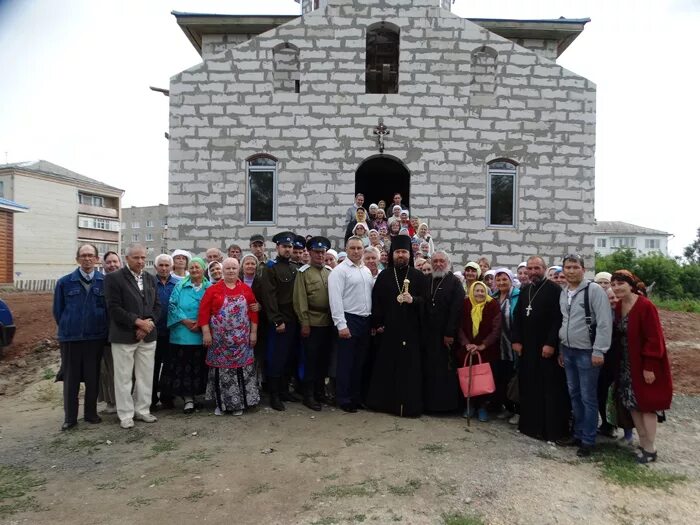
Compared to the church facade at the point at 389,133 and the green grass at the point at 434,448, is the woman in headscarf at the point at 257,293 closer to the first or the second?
the green grass at the point at 434,448

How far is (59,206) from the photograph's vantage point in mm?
42250

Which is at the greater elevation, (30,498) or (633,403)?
(633,403)

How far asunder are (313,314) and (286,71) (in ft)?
22.8

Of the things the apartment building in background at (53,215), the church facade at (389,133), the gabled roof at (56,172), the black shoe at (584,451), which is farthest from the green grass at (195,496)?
the gabled roof at (56,172)

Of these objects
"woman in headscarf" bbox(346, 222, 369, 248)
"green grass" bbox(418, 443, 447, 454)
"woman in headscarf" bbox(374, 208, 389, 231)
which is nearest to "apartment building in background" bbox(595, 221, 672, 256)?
"woman in headscarf" bbox(374, 208, 389, 231)

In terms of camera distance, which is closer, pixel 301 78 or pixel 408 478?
pixel 408 478

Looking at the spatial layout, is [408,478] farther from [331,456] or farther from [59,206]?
[59,206]

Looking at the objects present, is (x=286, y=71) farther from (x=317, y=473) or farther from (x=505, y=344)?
(x=317, y=473)

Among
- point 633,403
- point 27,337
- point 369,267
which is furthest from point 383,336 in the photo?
point 27,337

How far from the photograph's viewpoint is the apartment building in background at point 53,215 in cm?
3884

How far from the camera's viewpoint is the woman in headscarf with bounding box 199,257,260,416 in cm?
581

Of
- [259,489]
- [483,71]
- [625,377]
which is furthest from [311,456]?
[483,71]

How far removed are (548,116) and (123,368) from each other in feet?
30.8

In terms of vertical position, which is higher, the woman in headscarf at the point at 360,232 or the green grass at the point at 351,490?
the woman in headscarf at the point at 360,232
